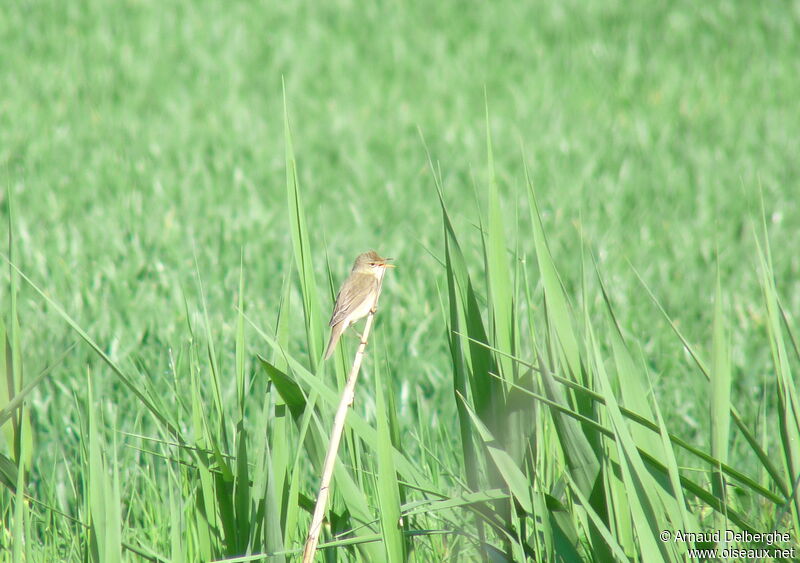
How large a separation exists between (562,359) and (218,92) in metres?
7.16

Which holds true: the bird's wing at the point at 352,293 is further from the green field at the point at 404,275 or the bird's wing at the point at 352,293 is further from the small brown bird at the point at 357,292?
the green field at the point at 404,275

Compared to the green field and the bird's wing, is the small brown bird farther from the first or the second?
the green field

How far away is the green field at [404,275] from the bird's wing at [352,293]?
0.93 feet

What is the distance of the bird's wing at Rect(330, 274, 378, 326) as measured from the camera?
260 cm

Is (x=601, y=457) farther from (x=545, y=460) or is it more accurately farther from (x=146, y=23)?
(x=146, y=23)

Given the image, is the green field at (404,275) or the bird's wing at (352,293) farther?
the bird's wing at (352,293)

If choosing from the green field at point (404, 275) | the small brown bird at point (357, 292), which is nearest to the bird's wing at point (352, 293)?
the small brown bird at point (357, 292)

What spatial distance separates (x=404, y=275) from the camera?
5.25m

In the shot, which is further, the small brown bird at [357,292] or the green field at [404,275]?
the small brown bird at [357,292]

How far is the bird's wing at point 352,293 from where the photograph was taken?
2604 millimetres

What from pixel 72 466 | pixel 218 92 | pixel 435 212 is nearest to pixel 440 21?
pixel 218 92

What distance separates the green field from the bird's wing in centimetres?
28

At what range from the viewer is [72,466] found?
336 centimetres

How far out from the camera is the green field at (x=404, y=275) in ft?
5.78
